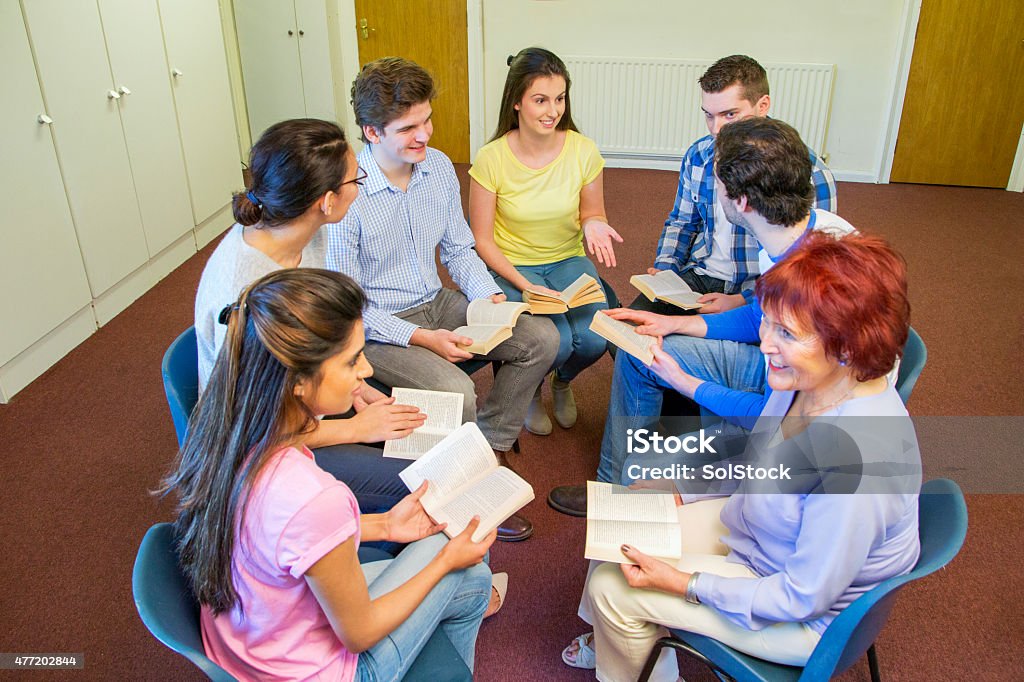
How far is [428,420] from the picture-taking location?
214 cm

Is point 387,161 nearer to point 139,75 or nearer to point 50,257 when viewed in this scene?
point 50,257

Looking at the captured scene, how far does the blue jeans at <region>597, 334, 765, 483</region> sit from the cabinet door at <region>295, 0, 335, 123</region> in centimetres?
404

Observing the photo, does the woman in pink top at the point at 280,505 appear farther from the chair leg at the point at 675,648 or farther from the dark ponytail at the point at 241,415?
the chair leg at the point at 675,648

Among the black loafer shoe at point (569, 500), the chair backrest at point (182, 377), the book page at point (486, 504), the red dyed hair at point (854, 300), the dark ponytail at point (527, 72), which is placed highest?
the dark ponytail at point (527, 72)

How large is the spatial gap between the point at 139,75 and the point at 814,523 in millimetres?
3993

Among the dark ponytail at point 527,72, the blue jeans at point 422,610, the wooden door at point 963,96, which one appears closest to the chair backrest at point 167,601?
the blue jeans at point 422,610

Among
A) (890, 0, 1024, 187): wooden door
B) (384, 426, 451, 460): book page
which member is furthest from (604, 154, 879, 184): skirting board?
(384, 426, 451, 460): book page

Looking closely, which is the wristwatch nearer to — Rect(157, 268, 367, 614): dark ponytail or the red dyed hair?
the red dyed hair

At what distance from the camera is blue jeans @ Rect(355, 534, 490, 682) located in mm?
1440

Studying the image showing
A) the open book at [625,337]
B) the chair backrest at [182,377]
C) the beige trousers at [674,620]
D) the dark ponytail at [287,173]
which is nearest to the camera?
the beige trousers at [674,620]

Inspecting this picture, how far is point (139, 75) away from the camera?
13.5 ft

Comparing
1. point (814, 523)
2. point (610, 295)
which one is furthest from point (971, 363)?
point (814, 523)

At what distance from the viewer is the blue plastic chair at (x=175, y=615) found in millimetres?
1157

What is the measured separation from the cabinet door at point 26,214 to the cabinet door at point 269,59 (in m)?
2.83
